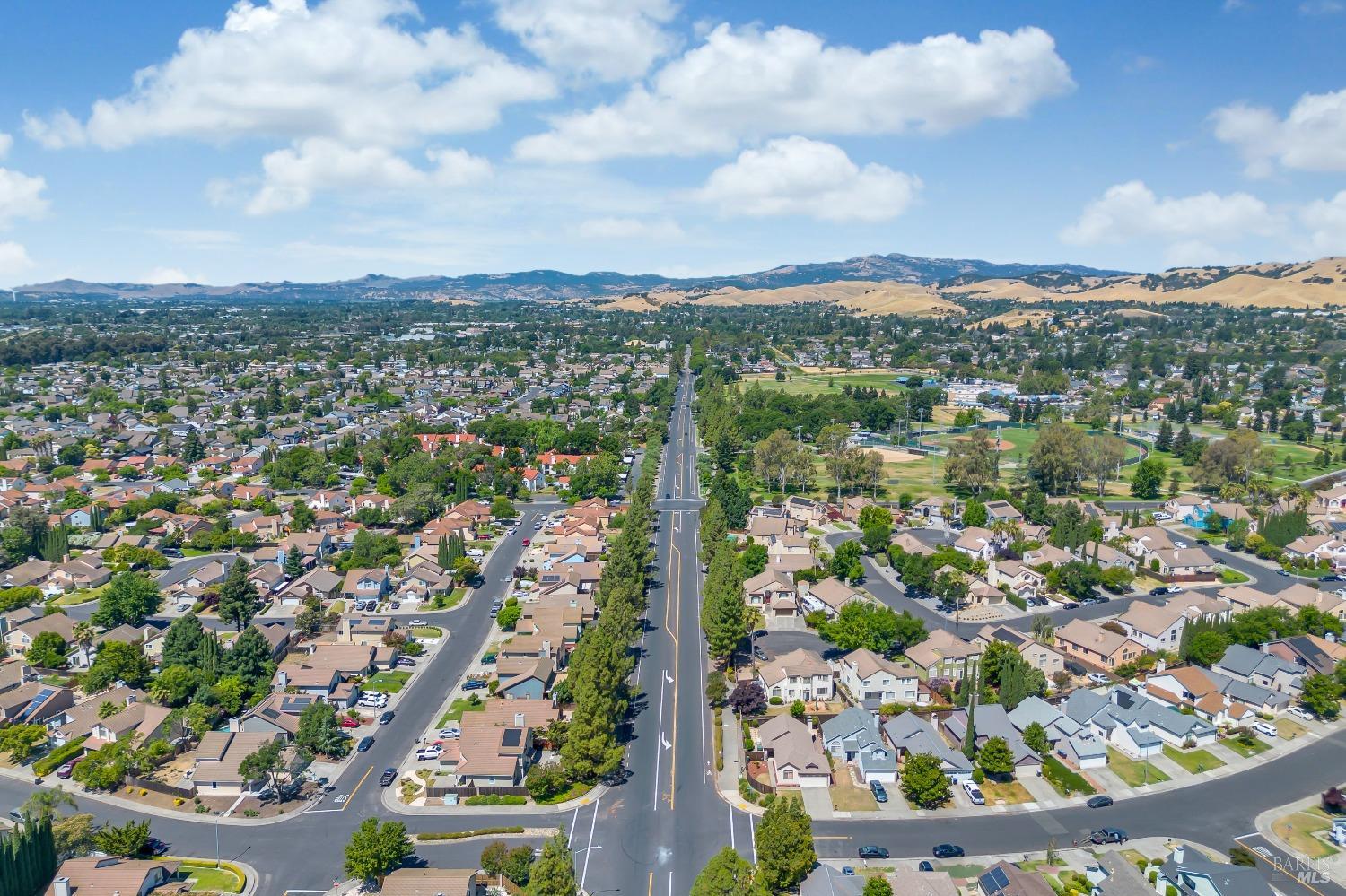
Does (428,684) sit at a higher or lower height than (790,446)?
lower

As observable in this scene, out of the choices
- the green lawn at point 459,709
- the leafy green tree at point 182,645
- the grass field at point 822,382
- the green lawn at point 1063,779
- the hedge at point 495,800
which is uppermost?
the grass field at point 822,382

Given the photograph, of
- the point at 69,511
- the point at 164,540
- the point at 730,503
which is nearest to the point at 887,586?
the point at 730,503

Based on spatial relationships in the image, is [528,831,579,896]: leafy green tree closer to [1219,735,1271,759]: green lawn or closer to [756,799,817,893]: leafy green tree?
[756,799,817,893]: leafy green tree

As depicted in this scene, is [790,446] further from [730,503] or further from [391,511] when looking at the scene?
[391,511]

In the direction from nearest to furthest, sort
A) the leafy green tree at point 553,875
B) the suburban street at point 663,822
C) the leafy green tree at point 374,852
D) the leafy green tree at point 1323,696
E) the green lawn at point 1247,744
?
the leafy green tree at point 553,875 → the leafy green tree at point 374,852 → the suburban street at point 663,822 → the green lawn at point 1247,744 → the leafy green tree at point 1323,696

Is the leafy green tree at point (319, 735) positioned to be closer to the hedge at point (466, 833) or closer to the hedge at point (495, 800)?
the hedge at point (495, 800)

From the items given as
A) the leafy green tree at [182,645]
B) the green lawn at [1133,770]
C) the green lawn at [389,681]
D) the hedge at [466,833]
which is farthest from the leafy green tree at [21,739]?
the green lawn at [1133,770]
